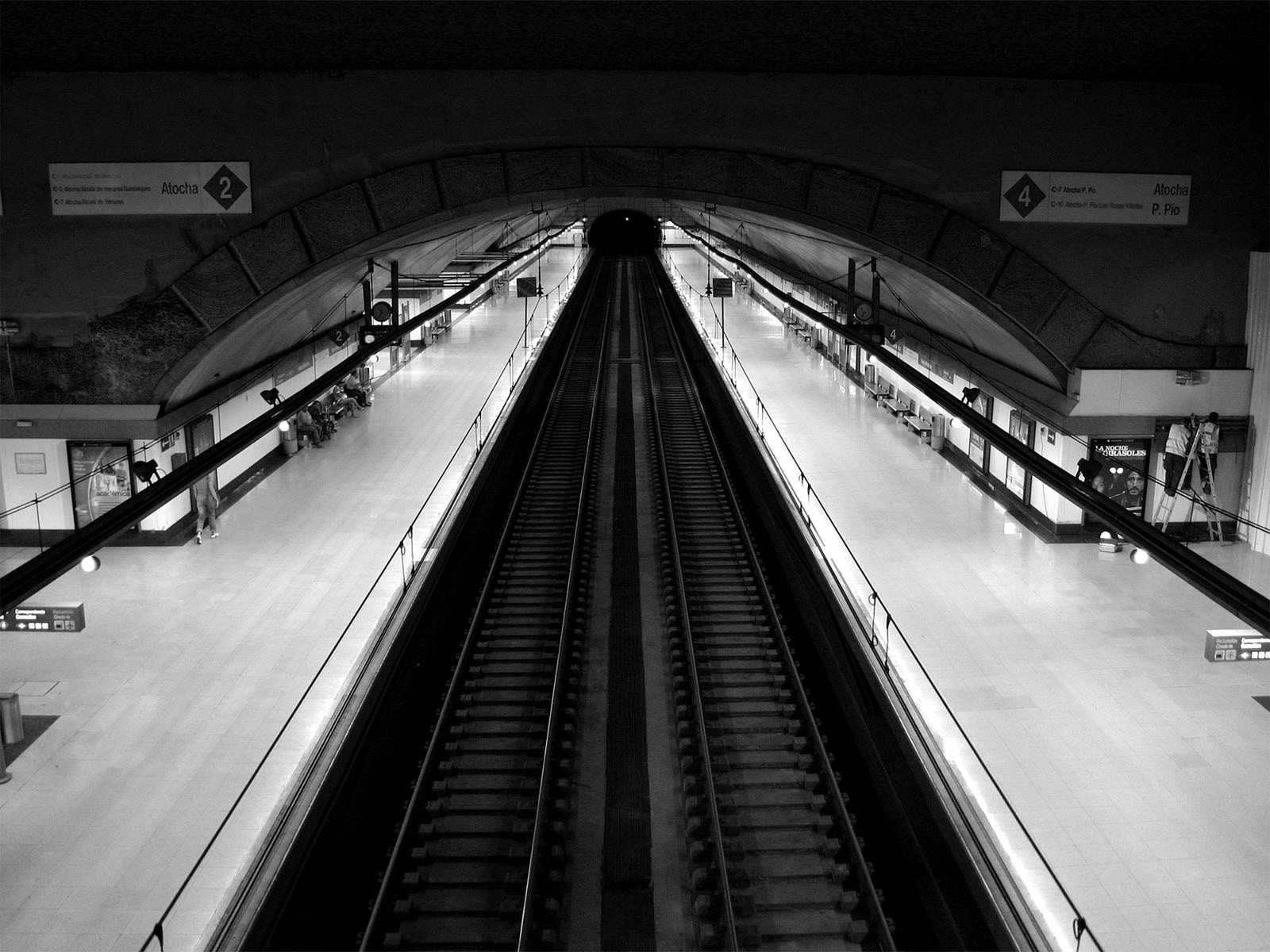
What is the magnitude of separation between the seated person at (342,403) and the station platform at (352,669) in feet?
12.6

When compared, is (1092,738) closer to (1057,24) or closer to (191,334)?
(1057,24)

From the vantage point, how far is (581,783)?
25.3ft

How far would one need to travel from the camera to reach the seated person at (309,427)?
1803cm

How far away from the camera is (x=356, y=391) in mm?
18438

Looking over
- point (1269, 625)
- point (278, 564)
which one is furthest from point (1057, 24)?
point (278, 564)

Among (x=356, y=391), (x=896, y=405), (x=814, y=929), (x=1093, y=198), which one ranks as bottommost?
(x=814, y=929)

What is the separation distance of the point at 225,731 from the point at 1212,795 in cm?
737

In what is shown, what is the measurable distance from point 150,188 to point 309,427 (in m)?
8.31

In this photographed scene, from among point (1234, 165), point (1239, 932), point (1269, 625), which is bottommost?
point (1239, 932)

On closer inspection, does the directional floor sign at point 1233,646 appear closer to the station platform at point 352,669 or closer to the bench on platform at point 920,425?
the station platform at point 352,669

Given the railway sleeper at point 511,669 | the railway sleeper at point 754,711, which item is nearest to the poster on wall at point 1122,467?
the railway sleeper at point 754,711

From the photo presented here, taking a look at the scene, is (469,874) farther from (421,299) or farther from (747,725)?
(421,299)

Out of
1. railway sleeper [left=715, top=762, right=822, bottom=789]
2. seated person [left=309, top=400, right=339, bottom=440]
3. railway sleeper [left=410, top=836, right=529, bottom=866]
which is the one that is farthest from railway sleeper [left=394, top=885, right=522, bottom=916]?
seated person [left=309, top=400, right=339, bottom=440]

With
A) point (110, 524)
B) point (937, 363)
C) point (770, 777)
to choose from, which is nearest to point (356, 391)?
point (937, 363)
